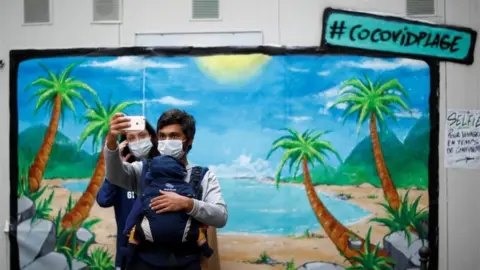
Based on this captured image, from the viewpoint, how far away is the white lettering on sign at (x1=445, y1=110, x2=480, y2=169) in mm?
6531

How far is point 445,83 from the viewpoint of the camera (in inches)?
257

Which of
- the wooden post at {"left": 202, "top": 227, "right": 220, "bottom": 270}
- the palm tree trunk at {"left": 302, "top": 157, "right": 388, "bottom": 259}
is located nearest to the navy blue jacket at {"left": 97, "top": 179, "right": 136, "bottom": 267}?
the wooden post at {"left": 202, "top": 227, "right": 220, "bottom": 270}

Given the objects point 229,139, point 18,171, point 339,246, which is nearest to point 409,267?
point 339,246

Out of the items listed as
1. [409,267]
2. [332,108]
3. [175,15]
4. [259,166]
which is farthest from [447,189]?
[175,15]

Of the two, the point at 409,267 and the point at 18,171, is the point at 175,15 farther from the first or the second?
the point at 409,267

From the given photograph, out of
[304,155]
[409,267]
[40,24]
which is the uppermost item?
[40,24]

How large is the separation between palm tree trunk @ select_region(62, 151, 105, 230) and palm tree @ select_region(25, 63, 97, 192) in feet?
1.33

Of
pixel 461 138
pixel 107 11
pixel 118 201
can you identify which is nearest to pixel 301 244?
pixel 461 138

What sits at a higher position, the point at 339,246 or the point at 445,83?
the point at 445,83

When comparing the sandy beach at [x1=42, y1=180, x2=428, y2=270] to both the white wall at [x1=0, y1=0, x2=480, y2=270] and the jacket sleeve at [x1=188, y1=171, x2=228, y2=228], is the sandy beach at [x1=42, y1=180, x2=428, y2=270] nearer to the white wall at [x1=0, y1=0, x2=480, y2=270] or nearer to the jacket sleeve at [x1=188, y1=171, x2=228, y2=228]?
the white wall at [x1=0, y1=0, x2=480, y2=270]

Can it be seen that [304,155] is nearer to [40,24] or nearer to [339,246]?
[339,246]

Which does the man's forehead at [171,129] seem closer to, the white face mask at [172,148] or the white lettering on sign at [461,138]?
the white face mask at [172,148]

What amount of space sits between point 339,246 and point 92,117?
2.46 meters

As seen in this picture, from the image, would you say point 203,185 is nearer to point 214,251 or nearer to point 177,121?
point 177,121
